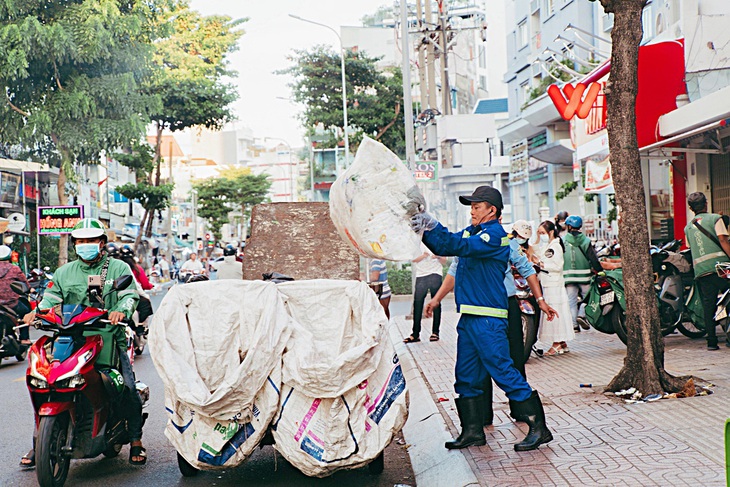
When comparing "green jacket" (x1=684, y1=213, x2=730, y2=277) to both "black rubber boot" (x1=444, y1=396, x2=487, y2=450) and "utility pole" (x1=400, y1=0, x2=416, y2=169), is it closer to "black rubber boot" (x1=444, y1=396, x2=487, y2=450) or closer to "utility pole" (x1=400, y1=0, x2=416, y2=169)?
"black rubber boot" (x1=444, y1=396, x2=487, y2=450)

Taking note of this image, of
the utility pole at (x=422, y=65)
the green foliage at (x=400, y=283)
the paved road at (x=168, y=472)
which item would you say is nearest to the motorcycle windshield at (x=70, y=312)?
the paved road at (x=168, y=472)

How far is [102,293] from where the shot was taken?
629 cm

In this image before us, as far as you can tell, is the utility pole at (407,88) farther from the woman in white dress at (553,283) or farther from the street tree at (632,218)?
the street tree at (632,218)

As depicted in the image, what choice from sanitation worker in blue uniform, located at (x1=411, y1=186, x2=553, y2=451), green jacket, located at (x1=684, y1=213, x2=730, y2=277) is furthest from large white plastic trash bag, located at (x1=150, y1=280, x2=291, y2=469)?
green jacket, located at (x1=684, y1=213, x2=730, y2=277)

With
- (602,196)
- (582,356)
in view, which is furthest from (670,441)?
(602,196)

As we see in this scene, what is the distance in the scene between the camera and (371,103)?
4550 cm

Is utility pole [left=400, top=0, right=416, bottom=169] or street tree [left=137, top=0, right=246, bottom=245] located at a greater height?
street tree [left=137, top=0, right=246, bottom=245]

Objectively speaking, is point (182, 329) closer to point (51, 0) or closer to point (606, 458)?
point (606, 458)

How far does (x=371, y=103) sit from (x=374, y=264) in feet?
110

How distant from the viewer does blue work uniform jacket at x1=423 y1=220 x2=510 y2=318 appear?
18.9 ft

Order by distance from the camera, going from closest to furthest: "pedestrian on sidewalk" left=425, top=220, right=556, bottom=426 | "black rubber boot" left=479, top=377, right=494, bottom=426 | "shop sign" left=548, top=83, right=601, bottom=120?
"black rubber boot" left=479, top=377, right=494, bottom=426, "pedestrian on sidewalk" left=425, top=220, right=556, bottom=426, "shop sign" left=548, top=83, right=601, bottom=120

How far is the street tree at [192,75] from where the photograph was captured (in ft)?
129

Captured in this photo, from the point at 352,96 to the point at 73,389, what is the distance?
1614 inches

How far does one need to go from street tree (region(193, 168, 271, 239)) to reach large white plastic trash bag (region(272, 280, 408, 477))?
225 ft
